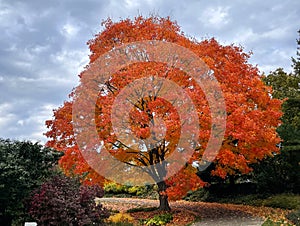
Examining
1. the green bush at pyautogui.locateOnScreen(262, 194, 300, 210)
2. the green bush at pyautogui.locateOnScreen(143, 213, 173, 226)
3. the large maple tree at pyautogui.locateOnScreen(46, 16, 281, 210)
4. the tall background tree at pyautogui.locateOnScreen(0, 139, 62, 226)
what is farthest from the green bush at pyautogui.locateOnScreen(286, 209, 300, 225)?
the tall background tree at pyautogui.locateOnScreen(0, 139, 62, 226)

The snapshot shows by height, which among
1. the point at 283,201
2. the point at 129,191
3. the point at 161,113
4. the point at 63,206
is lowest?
the point at 283,201

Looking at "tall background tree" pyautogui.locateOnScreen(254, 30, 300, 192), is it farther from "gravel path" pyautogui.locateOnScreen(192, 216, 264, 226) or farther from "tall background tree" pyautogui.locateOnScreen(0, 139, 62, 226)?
"tall background tree" pyautogui.locateOnScreen(0, 139, 62, 226)

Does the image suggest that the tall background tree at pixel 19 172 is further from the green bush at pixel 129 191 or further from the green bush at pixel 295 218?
the green bush at pixel 129 191

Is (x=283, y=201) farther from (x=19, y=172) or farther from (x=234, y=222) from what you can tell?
(x=19, y=172)

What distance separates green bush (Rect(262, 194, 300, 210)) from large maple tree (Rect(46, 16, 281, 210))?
352 centimetres

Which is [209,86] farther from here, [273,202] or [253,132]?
[273,202]

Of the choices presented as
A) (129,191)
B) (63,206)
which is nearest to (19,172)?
(63,206)

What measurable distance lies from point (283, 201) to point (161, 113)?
25.2 feet

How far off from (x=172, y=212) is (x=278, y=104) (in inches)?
234

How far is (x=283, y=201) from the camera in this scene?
1526cm

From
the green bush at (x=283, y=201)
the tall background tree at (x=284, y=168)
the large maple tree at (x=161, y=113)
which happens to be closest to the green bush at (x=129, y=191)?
the tall background tree at (x=284, y=168)

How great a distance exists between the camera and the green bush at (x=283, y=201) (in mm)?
14703

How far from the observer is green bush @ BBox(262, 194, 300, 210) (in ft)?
48.2

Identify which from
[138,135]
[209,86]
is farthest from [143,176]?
[209,86]
